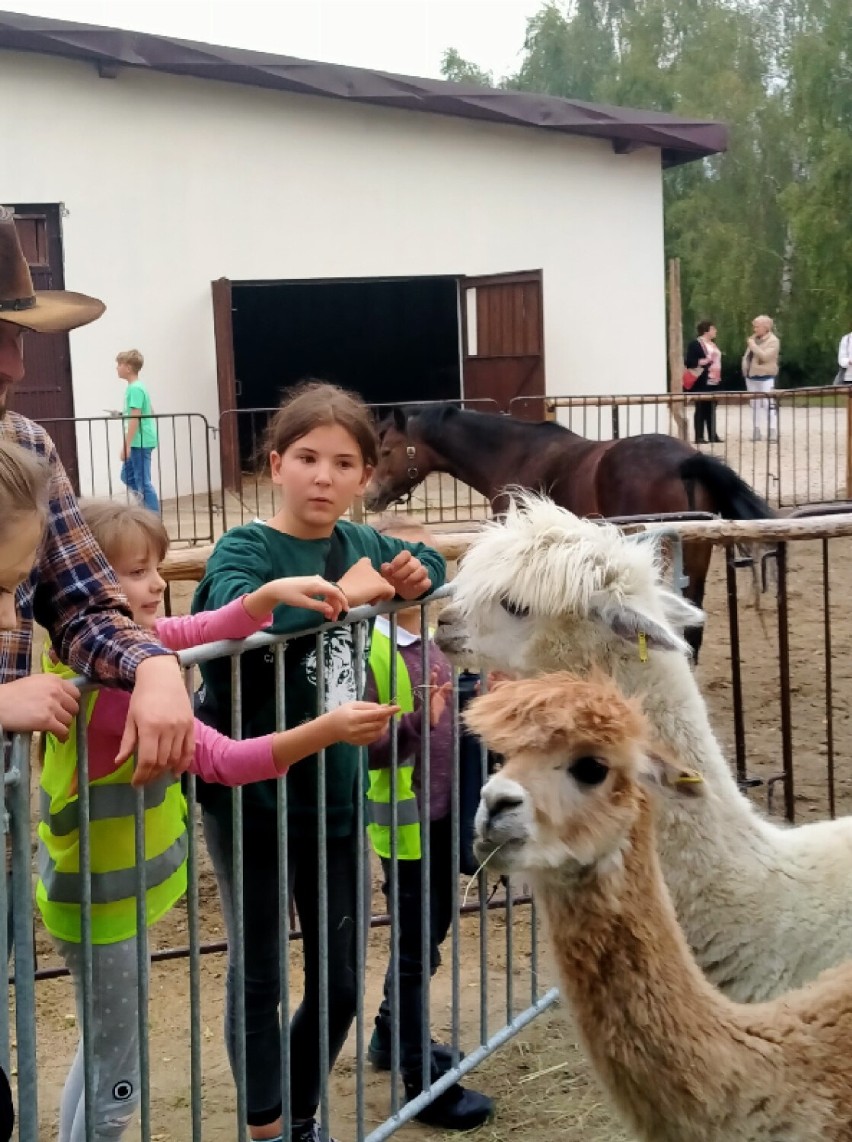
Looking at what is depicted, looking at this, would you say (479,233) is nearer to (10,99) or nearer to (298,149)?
(298,149)

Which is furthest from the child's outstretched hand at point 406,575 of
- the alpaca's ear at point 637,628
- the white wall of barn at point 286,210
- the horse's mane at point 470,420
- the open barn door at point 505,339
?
the open barn door at point 505,339

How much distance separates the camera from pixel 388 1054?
11.4 ft

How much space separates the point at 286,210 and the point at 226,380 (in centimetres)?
217

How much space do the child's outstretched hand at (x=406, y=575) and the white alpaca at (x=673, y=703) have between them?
377 millimetres

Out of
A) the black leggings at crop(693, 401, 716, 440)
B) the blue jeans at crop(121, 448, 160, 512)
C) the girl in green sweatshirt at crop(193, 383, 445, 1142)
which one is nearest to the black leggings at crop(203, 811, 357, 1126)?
the girl in green sweatshirt at crop(193, 383, 445, 1142)

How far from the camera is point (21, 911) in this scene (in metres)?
1.94

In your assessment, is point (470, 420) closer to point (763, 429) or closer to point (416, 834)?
point (416, 834)

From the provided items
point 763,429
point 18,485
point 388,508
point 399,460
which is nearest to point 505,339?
point 763,429

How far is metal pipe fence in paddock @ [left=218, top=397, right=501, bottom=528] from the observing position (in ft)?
41.8

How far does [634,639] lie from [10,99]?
41.6 feet

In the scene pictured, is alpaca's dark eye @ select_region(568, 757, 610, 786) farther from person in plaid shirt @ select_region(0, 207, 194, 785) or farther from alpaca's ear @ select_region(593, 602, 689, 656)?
alpaca's ear @ select_region(593, 602, 689, 656)

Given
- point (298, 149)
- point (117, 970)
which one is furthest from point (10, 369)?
point (298, 149)

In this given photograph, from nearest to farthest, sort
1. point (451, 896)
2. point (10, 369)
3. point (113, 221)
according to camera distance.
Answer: point (10, 369), point (451, 896), point (113, 221)

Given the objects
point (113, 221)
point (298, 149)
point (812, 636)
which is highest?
point (298, 149)
